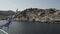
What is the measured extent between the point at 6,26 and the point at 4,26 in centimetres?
20

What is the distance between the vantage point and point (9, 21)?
12.6 meters

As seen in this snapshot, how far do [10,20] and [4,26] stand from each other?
2.23ft

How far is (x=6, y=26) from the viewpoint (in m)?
12.6

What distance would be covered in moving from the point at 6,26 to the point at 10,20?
1.84ft

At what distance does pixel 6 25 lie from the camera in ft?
41.3

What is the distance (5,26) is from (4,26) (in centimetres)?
9

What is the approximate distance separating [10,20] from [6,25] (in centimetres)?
50

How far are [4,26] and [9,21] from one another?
564mm

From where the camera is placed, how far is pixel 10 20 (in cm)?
1261

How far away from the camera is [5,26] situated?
1266 centimetres

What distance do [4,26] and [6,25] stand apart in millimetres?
226

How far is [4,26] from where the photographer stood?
12695 millimetres

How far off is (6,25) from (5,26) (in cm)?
14
